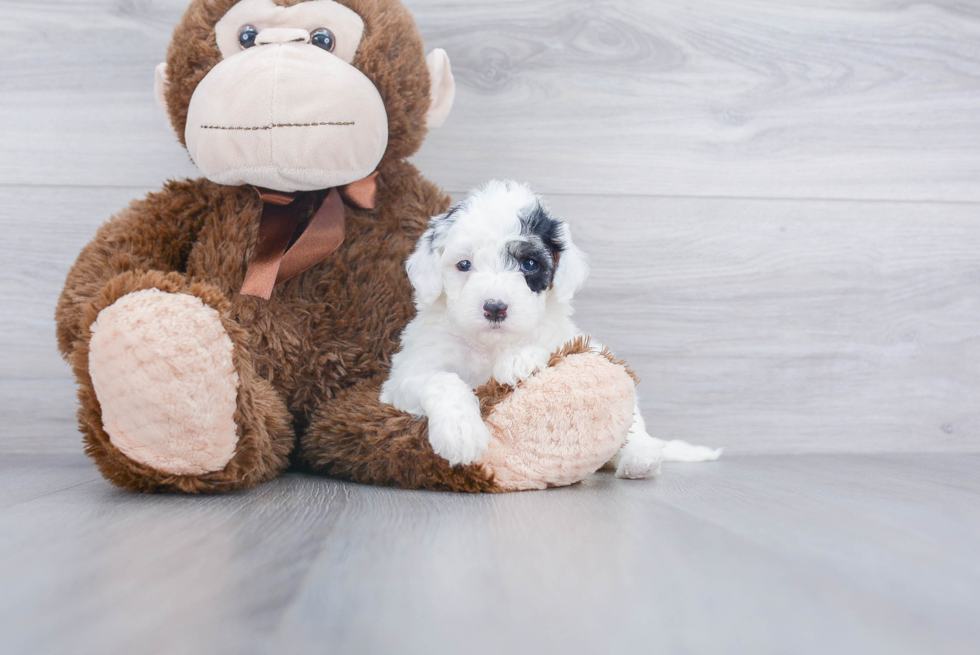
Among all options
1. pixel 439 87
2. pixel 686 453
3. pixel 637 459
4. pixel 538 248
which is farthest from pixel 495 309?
pixel 686 453

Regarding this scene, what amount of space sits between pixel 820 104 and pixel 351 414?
1287mm

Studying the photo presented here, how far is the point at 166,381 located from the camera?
0.85 meters

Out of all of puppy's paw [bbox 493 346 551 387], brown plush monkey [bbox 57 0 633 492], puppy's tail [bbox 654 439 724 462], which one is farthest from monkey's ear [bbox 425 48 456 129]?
puppy's tail [bbox 654 439 724 462]

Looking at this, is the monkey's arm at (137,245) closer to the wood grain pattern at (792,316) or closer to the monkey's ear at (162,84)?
the monkey's ear at (162,84)

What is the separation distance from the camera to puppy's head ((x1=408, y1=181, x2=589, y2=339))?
986mm

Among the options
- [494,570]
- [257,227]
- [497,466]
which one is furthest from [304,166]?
[494,570]

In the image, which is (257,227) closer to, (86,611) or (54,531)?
(54,531)

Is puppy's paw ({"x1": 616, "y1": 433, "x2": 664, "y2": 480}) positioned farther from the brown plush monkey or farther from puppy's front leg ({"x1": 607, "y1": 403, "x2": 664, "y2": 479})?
the brown plush monkey

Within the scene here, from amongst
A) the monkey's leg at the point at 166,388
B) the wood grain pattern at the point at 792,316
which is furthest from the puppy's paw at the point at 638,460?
the monkey's leg at the point at 166,388

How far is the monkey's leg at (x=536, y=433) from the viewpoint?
3.12ft

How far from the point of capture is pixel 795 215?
157 cm

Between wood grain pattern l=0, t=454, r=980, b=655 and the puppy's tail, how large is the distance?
0.39m

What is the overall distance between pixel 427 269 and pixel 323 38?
0.42 metres

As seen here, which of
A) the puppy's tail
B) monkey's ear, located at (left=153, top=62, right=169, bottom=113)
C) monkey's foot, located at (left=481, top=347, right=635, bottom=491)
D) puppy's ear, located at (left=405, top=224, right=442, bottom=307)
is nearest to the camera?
monkey's foot, located at (left=481, top=347, right=635, bottom=491)
